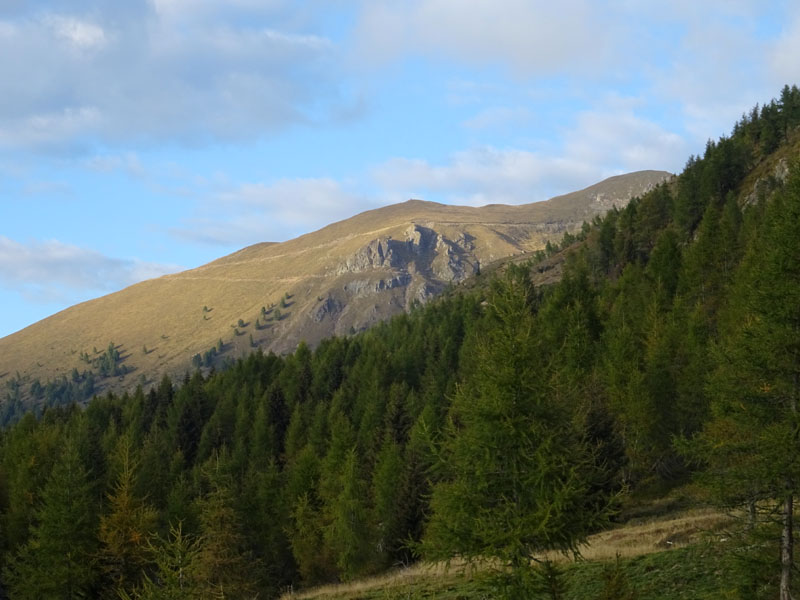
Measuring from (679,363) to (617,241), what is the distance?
6766 centimetres

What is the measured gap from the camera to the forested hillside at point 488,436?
16.9m

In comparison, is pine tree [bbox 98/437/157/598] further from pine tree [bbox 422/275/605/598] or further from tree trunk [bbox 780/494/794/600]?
tree trunk [bbox 780/494/794/600]

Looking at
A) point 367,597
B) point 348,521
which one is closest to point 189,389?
point 348,521

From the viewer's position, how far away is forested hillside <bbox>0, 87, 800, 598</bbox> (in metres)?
16.9

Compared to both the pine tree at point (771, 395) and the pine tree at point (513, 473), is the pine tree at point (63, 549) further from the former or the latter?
the pine tree at point (771, 395)

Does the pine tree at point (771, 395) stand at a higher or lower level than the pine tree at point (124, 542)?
higher

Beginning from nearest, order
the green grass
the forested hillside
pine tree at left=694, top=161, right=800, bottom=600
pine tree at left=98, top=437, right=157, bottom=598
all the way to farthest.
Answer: pine tree at left=694, top=161, right=800, bottom=600
the forested hillside
the green grass
pine tree at left=98, top=437, right=157, bottom=598

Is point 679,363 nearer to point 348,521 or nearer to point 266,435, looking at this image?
point 348,521

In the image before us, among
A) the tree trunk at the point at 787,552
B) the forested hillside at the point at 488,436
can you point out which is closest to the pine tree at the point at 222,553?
the forested hillside at the point at 488,436

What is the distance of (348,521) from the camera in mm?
46312

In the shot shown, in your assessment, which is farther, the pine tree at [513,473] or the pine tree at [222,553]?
the pine tree at [222,553]

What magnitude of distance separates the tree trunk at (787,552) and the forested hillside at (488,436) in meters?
0.10

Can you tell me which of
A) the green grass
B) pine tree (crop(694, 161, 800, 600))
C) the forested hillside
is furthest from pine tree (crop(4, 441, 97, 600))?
pine tree (crop(694, 161, 800, 600))

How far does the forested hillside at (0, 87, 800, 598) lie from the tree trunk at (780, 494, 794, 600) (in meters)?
0.10
